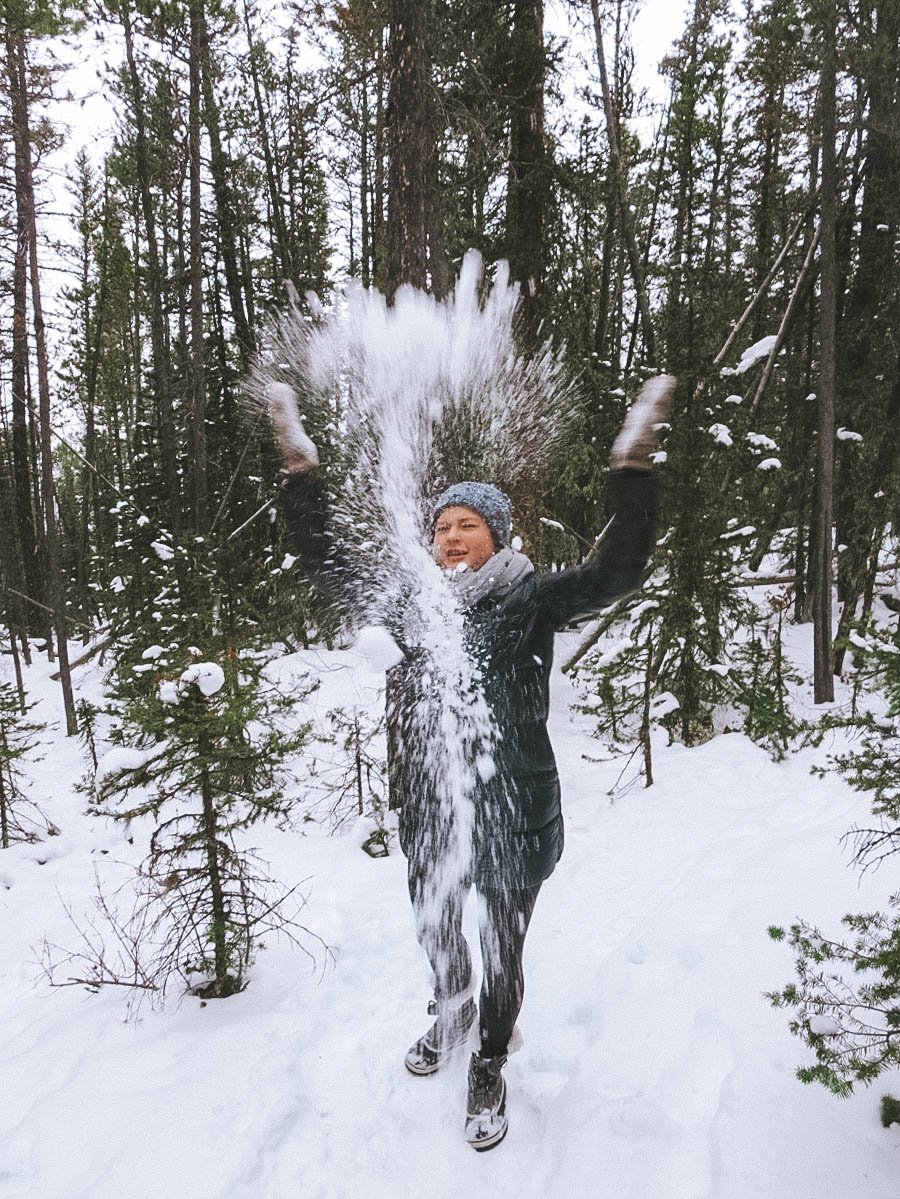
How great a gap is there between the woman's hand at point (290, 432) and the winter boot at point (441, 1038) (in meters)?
2.38

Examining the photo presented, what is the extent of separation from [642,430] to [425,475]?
3871 mm

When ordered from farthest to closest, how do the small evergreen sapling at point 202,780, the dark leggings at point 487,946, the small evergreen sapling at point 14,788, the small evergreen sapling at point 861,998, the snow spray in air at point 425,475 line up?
the small evergreen sapling at point 14,788, the small evergreen sapling at point 202,780, the snow spray in air at point 425,475, the dark leggings at point 487,946, the small evergreen sapling at point 861,998

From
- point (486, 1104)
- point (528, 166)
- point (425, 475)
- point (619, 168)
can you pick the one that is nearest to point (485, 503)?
point (486, 1104)

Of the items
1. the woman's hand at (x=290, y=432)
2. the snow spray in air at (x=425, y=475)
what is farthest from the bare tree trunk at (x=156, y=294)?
the woman's hand at (x=290, y=432)

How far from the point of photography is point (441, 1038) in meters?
2.62

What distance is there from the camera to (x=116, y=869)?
6980 mm

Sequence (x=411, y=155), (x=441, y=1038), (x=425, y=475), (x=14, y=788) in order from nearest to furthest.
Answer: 1. (x=441, y=1038)
2. (x=411, y=155)
3. (x=425, y=475)
4. (x=14, y=788)

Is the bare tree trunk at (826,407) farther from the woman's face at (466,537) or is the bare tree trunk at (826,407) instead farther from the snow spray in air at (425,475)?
the woman's face at (466,537)

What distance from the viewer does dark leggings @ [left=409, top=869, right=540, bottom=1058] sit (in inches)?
91.5

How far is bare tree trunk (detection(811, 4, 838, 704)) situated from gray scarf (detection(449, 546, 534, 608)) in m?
7.96

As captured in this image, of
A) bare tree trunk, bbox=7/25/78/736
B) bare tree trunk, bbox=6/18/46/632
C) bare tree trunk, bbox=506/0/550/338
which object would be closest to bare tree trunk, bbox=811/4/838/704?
bare tree trunk, bbox=506/0/550/338

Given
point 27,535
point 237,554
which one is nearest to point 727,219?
point 237,554

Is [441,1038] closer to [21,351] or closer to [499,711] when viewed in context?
[499,711]

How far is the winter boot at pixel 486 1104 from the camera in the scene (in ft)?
7.29
